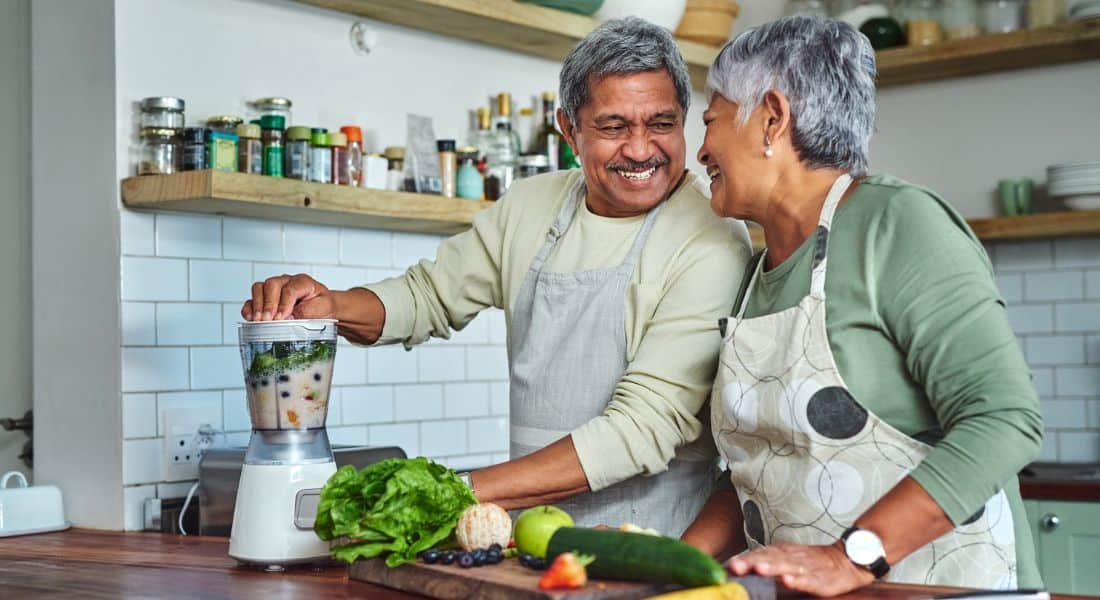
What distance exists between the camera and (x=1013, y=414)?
66.2 inches

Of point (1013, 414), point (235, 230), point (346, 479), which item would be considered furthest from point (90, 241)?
point (1013, 414)

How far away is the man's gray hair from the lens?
2.30 metres

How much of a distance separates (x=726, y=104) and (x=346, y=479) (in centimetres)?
85

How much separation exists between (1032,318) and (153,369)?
2.77 metres

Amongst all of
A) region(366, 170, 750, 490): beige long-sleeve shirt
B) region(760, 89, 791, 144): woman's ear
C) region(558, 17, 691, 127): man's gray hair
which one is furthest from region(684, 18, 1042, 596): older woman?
region(558, 17, 691, 127): man's gray hair

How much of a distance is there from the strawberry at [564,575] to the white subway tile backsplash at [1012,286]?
3.00 metres

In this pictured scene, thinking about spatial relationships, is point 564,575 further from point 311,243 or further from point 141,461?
point 311,243

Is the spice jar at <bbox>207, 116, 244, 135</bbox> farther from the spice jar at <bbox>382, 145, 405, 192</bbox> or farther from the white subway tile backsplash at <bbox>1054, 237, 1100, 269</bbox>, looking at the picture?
the white subway tile backsplash at <bbox>1054, 237, 1100, 269</bbox>

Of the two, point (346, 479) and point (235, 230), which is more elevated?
point (235, 230)

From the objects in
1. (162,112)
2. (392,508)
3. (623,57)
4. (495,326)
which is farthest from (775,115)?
(495,326)

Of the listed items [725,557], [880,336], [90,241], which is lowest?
[725,557]

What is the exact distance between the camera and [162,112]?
284 centimetres

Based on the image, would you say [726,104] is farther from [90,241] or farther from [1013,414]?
[90,241]

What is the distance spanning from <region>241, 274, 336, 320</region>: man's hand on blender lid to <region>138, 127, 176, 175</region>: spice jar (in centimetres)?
68
